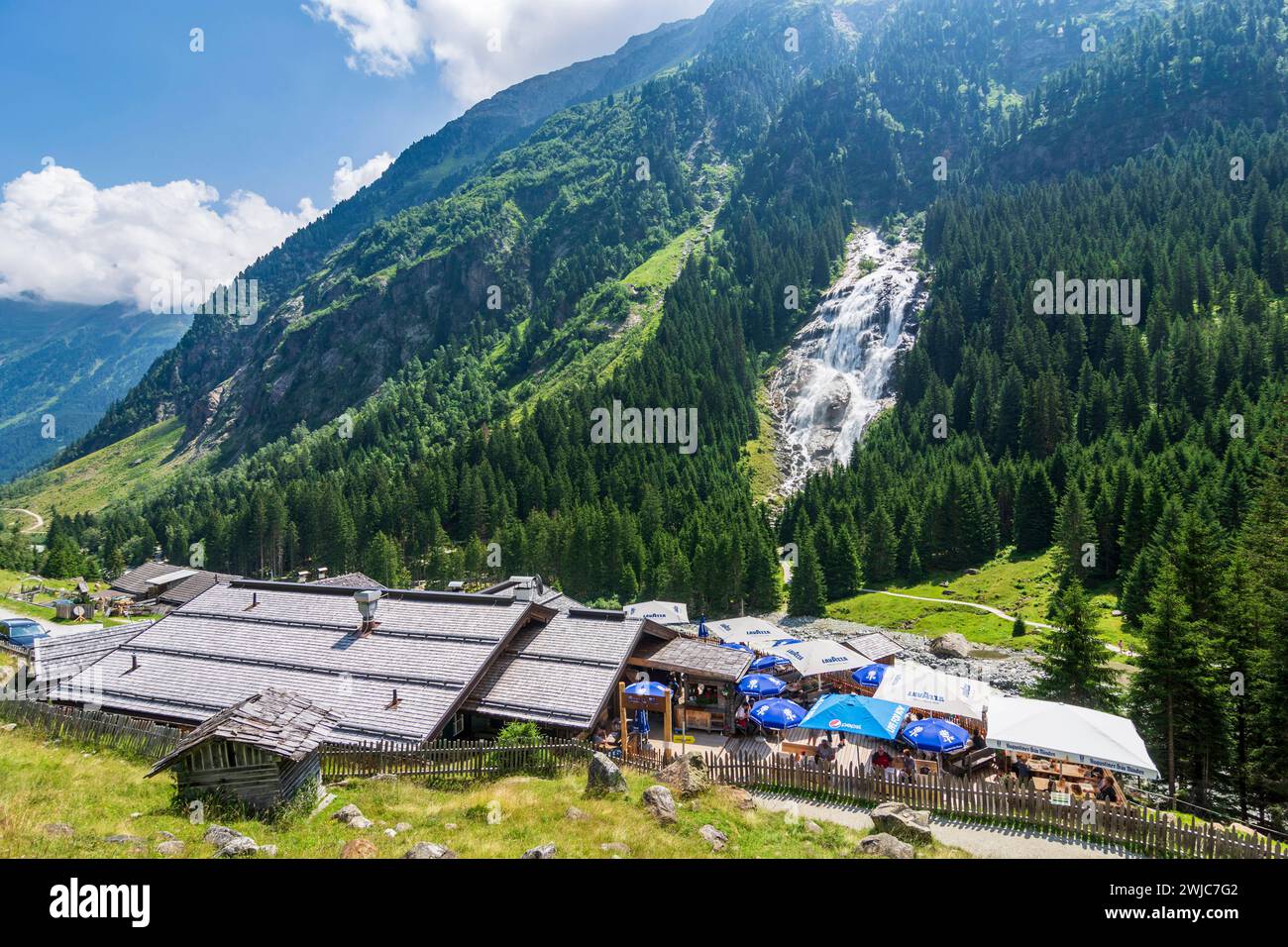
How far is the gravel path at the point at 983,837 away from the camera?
1981 centimetres

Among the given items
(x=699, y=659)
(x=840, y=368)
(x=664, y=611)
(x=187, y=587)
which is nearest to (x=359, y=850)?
(x=699, y=659)

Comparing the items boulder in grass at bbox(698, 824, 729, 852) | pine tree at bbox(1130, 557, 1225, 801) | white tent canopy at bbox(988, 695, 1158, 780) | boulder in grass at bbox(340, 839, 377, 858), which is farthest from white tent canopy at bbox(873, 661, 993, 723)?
boulder in grass at bbox(340, 839, 377, 858)

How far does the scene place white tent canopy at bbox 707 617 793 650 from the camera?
58.0 m

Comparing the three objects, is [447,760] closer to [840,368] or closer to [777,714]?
[777,714]

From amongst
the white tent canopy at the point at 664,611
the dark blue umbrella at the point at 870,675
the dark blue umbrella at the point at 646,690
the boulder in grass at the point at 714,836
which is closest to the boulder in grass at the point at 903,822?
the boulder in grass at the point at 714,836

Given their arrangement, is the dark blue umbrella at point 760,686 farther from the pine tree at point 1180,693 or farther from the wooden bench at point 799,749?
the pine tree at point 1180,693

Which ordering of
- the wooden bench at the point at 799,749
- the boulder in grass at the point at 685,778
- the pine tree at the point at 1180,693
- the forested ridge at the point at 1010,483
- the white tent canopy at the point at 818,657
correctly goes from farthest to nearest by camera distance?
1. the white tent canopy at the point at 818,657
2. the forested ridge at the point at 1010,483
3. the pine tree at the point at 1180,693
4. the wooden bench at the point at 799,749
5. the boulder in grass at the point at 685,778

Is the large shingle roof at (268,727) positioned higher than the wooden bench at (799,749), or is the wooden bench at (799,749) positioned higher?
the large shingle roof at (268,727)

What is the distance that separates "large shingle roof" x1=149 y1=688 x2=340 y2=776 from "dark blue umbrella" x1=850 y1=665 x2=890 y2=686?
106ft

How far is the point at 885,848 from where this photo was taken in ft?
57.5

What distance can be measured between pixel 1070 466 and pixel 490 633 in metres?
94.0

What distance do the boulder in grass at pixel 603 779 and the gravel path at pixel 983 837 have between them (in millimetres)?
5349

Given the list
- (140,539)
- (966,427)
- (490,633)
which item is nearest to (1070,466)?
(966,427)

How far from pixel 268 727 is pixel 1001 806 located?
22.2 metres
